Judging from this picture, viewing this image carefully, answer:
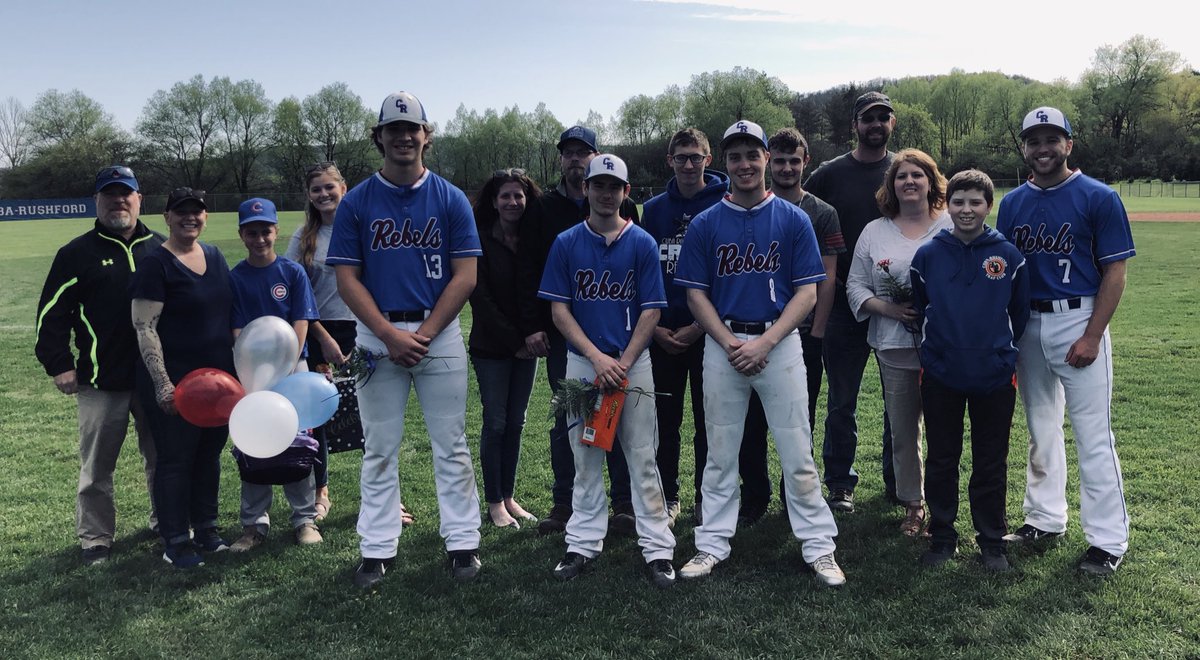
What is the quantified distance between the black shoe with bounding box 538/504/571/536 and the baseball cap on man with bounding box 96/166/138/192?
10.1 feet

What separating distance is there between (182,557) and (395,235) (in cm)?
218

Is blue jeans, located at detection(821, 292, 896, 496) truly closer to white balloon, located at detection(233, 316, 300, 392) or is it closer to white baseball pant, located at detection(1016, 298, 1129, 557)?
white baseball pant, located at detection(1016, 298, 1129, 557)

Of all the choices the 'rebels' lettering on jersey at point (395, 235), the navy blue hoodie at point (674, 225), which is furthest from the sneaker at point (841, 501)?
the 'rebels' lettering on jersey at point (395, 235)

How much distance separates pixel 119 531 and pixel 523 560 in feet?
8.62

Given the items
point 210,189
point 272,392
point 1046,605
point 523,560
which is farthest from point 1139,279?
point 210,189

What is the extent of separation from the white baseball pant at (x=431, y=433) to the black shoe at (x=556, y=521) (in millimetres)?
625

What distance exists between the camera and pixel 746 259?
3.98 m

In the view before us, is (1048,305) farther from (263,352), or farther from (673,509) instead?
(263,352)

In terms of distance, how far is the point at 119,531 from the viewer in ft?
16.1

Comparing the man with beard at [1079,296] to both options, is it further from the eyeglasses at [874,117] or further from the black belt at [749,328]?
the black belt at [749,328]

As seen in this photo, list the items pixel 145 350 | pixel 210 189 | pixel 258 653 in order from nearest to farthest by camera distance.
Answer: pixel 258 653, pixel 145 350, pixel 210 189

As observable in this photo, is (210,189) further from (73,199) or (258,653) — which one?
(258,653)

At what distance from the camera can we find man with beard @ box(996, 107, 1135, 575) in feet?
13.0

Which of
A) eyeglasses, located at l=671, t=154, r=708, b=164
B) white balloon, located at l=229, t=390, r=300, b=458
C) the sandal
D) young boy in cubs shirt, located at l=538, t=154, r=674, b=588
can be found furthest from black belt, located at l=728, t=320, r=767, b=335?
white balloon, located at l=229, t=390, r=300, b=458
